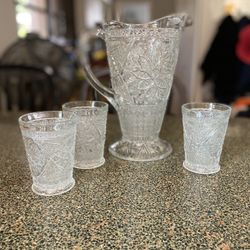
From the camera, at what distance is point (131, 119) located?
562 millimetres

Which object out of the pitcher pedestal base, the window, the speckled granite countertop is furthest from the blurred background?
the window

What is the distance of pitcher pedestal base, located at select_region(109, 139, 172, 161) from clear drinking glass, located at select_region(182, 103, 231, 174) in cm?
7

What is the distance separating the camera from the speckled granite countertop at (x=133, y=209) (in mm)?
326

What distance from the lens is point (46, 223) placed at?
36 cm

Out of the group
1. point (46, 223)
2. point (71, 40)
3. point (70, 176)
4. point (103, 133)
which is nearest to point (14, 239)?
point (46, 223)

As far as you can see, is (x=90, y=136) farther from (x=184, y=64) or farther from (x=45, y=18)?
(x=45, y=18)

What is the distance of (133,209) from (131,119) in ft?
0.70

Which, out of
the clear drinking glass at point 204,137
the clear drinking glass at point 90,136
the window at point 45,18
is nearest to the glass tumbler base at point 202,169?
the clear drinking glass at point 204,137

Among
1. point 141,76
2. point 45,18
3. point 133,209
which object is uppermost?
point 45,18

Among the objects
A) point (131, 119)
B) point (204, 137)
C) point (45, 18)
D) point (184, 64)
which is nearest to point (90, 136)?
point (131, 119)

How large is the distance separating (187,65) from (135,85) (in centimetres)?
171

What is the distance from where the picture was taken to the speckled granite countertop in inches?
12.8

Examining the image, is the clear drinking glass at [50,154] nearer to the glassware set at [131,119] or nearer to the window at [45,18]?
the glassware set at [131,119]

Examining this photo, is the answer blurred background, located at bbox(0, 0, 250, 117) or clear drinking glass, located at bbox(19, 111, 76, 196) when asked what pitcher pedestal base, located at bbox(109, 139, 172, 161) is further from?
blurred background, located at bbox(0, 0, 250, 117)
